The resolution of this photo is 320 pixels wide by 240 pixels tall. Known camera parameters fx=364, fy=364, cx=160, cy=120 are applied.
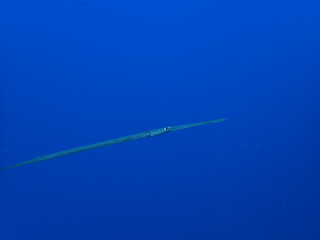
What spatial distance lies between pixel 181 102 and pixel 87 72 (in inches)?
13.2

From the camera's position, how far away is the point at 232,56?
1250 mm

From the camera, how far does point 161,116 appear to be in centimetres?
125

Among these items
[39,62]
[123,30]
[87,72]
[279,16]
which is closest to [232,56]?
[279,16]

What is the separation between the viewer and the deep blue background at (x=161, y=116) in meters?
1.20

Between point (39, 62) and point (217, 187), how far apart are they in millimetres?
763

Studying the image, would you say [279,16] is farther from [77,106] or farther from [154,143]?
[77,106]

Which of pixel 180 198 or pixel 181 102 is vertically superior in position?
pixel 181 102

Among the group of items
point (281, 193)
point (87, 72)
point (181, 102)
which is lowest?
point (281, 193)

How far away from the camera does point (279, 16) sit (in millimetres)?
1239

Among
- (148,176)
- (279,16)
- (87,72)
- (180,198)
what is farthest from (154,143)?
(279,16)

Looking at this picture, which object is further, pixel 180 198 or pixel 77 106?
pixel 180 198

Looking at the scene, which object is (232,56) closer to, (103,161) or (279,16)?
(279,16)

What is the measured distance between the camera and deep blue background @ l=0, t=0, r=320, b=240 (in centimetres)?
120

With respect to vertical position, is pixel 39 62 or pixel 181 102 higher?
pixel 39 62
